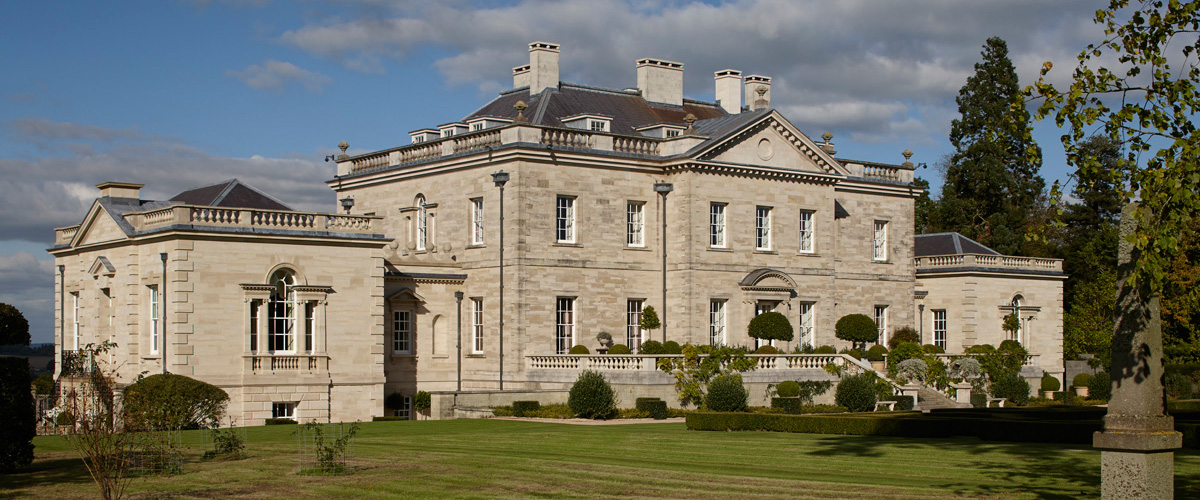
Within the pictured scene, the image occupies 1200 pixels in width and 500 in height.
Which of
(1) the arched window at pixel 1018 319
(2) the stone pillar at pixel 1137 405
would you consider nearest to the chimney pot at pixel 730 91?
(1) the arched window at pixel 1018 319

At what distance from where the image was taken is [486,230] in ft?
145

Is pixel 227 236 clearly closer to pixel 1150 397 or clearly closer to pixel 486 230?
pixel 486 230

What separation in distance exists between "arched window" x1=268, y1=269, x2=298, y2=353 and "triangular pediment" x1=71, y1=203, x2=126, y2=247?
5.40 meters

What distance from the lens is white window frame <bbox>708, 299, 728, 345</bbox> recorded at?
151 feet

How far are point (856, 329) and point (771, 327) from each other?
225 inches

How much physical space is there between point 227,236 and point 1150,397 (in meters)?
28.5

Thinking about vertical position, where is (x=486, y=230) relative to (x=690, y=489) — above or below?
above

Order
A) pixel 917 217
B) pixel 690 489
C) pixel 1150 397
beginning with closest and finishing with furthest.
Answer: pixel 1150 397, pixel 690 489, pixel 917 217

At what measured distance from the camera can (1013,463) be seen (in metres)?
23.2

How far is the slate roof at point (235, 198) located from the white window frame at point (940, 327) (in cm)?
2919

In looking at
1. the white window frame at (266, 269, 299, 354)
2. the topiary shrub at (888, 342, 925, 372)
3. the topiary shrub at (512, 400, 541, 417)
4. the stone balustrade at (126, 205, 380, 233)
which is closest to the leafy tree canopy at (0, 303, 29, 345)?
the stone balustrade at (126, 205, 380, 233)

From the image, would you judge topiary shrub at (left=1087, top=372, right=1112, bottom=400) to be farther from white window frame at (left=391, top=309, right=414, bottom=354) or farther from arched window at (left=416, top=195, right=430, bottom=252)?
white window frame at (left=391, top=309, right=414, bottom=354)

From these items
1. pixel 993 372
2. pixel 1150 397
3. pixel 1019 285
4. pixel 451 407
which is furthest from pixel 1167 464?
pixel 1019 285

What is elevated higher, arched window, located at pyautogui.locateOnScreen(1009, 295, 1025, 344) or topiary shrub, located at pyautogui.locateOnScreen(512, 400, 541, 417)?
arched window, located at pyautogui.locateOnScreen(1009, 295, 1025, 344)
